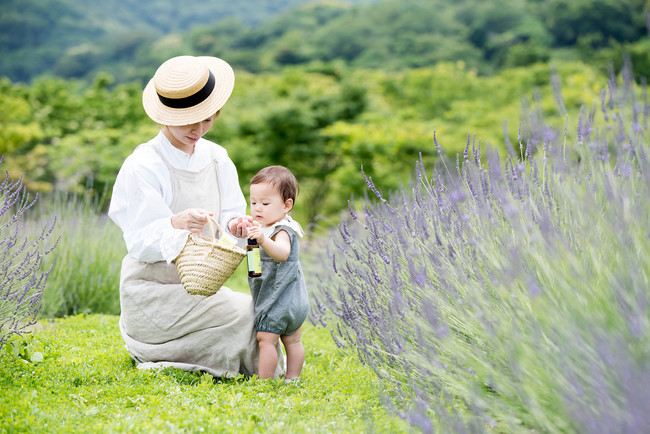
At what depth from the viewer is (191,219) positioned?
2.91 metres

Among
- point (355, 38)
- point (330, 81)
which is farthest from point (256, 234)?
point (355, 38)

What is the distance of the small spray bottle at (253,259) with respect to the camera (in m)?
2.88

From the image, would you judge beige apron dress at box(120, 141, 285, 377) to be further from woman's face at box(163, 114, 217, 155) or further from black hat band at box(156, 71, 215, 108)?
black hat band at box(156, 71, 215, 108)

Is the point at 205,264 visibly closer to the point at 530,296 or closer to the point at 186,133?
the point at 186,133

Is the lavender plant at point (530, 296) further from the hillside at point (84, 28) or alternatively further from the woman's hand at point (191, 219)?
the hillside at point (84, 28)

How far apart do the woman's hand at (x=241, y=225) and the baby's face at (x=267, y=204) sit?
0.36ft

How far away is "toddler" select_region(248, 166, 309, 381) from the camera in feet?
10.1

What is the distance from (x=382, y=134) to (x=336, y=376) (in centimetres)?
950

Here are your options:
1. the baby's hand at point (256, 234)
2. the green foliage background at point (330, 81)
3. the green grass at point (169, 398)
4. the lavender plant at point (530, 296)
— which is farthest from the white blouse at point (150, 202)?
the green foliage background at point (330, 81)

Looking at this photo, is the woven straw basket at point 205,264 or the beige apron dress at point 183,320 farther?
the beige apron dress at point 183,320

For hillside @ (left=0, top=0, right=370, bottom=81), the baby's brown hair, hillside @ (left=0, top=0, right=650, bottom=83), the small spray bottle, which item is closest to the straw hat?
the baby's brown hair

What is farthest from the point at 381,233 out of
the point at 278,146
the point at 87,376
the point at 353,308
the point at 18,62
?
the point at 18,62

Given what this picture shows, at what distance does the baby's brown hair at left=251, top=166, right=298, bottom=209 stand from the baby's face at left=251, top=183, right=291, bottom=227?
0.02 metres

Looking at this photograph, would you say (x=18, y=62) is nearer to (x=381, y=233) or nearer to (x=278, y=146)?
(x=278, y=146)
